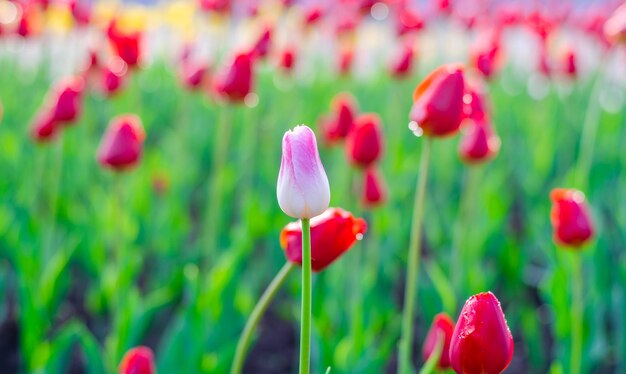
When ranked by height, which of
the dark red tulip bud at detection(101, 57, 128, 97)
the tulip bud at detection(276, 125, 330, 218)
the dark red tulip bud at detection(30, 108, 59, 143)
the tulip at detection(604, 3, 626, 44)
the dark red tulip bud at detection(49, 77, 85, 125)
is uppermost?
the tulip at detection(604, 3, 626, 44)

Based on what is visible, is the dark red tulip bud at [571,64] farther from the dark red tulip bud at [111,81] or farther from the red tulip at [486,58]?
the dark red tulip bud at [111,81]

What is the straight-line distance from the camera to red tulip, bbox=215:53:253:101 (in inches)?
73.9

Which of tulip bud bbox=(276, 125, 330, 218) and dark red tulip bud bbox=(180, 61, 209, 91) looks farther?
dark red tulip bud bbox=(180, 61, 209, 91)

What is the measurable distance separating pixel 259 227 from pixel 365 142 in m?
0.82

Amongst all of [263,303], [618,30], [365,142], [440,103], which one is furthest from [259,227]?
[263,303]

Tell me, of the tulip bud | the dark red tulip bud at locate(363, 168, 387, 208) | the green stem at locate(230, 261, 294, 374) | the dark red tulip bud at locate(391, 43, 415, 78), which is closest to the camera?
the tulip bud

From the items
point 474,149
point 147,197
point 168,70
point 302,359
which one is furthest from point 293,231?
point 168,70

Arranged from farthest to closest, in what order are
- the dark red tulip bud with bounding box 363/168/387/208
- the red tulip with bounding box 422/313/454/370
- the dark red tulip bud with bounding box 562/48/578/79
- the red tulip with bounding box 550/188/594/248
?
1. the dark red tulip bud with bounding box 562/48/578/79
2. the dark red tulip bud with bounding box 363/168/387/208
3. the red tulip with bounding box 550/188/594/248
4. the red tulip with bounding box 422/313/454/370

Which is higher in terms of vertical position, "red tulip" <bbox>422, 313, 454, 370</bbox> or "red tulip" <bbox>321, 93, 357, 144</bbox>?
"red tulip" <bbox>321, 93, 357, 144</bbox>

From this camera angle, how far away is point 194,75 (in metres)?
2.49

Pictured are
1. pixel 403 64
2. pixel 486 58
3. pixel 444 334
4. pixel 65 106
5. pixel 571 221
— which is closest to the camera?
pixel 444 334

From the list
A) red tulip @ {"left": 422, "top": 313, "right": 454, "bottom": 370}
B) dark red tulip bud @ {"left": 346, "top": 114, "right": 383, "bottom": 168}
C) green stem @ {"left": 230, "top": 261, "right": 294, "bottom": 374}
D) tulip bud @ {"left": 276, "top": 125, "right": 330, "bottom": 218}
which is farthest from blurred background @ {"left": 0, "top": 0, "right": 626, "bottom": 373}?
tulip bud @ {"left": 276, "top": 125, "right": 330, "bottom": 218}

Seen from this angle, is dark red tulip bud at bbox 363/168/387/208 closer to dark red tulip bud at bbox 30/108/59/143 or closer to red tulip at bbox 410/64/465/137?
red tulip at bbox 410/64/465/137

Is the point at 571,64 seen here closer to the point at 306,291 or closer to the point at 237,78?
the point at 237,78
